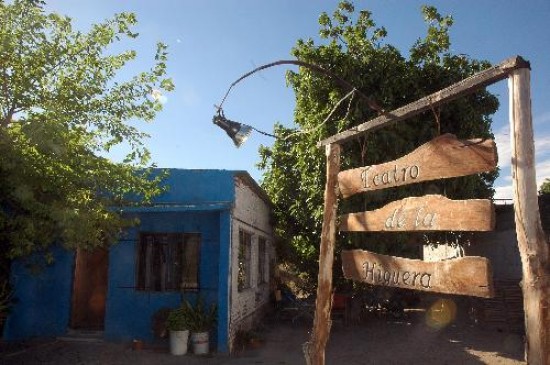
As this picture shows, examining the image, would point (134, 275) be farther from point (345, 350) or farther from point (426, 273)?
point (426, 273)

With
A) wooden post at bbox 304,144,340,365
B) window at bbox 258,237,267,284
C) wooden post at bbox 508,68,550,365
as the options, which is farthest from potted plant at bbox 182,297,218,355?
wooden post at bbox 508,68,550,365

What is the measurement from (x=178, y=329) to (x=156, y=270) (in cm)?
181

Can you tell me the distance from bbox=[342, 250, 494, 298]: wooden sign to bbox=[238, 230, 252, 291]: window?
8109mm

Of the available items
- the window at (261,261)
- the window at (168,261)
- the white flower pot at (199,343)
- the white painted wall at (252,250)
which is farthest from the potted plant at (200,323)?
the window at (261,261)

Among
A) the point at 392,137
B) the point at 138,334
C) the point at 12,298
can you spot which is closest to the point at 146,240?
the point at 138,334

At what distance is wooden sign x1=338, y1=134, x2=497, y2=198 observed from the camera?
9.10 ft

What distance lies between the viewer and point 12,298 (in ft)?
32.0

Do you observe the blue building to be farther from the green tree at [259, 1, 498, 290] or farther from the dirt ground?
the green tree at [259, 1, 498, 290]

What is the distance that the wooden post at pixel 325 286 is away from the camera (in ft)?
12.7

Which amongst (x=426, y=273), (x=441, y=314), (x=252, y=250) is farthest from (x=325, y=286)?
(x=441, y=314)

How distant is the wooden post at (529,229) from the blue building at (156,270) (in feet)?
25.5

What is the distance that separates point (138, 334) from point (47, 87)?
6043 millimetres

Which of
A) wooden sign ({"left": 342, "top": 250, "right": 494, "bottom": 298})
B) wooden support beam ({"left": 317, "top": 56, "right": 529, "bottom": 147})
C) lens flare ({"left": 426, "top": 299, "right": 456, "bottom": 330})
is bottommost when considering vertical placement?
lens flare ({"left": 426, "top": 299, "right": 456, "bottom": 330})

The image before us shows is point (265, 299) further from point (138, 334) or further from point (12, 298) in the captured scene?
point (12, 298)
